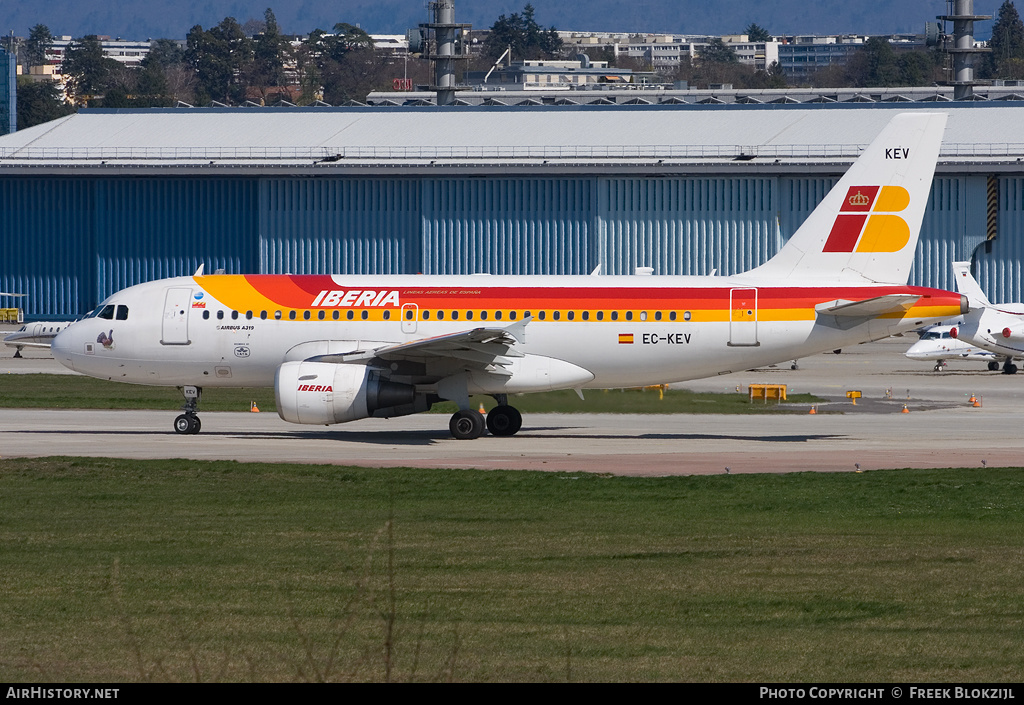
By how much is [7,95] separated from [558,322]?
12497cm

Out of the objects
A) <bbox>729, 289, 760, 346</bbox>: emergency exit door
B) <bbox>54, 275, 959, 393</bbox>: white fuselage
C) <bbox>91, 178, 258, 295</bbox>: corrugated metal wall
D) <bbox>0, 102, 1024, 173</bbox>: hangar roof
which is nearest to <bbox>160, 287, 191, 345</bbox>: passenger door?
<bbox>54, 275, 959, 393</bbox>: white fuselage

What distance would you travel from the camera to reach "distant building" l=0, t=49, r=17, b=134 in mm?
142625

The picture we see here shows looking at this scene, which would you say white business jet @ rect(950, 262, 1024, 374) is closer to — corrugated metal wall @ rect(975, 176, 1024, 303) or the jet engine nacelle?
corrugated metal wall @ rect(975, 176, 1024, 303)

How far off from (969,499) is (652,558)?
8118 mm

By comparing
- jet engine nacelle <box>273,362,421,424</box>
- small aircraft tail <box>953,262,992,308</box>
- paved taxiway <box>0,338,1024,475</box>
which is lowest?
paved taxiway <box>0,338,1024,475</box>

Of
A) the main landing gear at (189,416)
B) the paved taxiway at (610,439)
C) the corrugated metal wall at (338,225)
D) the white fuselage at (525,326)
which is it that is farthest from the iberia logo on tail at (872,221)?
the corrugated metal wall at (338,225)

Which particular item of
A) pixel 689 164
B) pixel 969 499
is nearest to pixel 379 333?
pixel 969 499

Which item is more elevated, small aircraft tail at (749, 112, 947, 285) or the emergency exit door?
small aircraft tail at (749, 112, 947, 285)

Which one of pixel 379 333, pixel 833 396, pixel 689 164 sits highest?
pixel 689 164

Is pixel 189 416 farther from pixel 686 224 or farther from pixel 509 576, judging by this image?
pixel 686 224

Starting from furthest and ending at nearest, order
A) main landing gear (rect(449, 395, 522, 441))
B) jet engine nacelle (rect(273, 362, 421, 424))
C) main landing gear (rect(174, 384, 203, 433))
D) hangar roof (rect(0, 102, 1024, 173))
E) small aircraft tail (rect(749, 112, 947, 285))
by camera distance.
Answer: hangar roof (rect(0, 102, 1024, 173)) → main landing gear (rect(174, 384, 203, 433)) → main landing gear (rect(449, 395, 522, 441)) → small aircraft tail (rect(749, 112, 947, 285)) → jet engine nacelle (rect(273, 362, 421, 424))

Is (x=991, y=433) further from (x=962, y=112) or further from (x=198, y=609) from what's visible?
(x=962, y=112)

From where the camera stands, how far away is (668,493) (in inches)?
971

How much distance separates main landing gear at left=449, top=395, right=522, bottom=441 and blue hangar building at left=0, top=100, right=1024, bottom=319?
43.5 m
